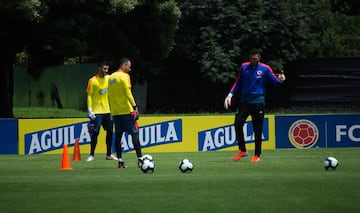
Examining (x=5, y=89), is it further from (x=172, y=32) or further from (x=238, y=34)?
(x=238, y=34)

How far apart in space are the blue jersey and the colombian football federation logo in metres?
6.69

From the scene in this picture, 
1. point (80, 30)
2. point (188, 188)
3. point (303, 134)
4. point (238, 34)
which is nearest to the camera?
point (188, 188)

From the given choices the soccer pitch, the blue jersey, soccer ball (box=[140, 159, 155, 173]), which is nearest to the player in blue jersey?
the blue jersey

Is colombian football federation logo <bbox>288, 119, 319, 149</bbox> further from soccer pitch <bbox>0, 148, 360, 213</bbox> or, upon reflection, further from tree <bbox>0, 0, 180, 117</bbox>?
tree <bbox>0, 0, 180, 117</bbox>

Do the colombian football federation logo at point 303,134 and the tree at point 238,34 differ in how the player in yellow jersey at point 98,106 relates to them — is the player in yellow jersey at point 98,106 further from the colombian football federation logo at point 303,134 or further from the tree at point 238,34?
the tree at point 238,34

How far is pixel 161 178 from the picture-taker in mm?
14961

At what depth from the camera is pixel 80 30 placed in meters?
→ 31.0

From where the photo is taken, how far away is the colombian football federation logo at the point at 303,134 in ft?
83.4

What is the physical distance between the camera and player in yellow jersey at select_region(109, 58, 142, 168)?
17.6 meters

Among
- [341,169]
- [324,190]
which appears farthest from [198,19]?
[324,190]

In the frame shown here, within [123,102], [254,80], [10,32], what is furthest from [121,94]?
[10,32]

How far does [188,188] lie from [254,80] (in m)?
5.80

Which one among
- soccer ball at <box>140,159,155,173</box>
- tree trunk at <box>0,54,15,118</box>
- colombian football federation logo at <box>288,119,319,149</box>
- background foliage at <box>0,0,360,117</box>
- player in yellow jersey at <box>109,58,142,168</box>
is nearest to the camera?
soccer ball at <box>140,159,155,173</box>

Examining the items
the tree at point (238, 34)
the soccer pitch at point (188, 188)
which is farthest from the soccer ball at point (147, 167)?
the tree at point (238, 34)
